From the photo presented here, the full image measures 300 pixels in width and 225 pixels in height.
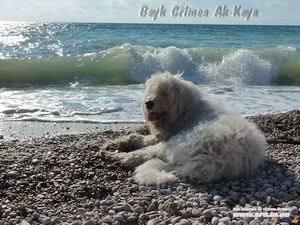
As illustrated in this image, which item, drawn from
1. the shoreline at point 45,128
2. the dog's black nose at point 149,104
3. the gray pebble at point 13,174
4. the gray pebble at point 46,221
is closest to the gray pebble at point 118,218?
the gray pebble at point 46,221

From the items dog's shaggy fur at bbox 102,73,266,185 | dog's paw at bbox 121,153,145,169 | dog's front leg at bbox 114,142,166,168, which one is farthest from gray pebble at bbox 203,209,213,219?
dog's paw at bbox 121,153,145,169

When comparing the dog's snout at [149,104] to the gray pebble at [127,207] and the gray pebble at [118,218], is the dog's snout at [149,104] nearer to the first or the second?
the gray pebble at [127,207]

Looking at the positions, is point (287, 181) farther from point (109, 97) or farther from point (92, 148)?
point (109, 97)

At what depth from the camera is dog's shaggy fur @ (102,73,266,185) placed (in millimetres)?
4492

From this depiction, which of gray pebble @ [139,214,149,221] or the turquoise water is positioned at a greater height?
gray pebble @ [139,214,149,221]

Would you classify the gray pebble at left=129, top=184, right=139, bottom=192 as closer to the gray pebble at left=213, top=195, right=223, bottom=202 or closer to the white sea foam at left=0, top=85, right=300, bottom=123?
the gray pebble at left=213, top=195, right=223, bottom=202

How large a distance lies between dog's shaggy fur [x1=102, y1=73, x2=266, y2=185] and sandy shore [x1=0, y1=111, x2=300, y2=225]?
0.15 m


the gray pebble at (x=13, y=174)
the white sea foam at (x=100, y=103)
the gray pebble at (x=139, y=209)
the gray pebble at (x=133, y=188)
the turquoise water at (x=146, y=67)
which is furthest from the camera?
the turquoise water at (x=146, y=67)

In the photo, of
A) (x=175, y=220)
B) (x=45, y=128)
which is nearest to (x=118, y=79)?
(x=45, y=128)

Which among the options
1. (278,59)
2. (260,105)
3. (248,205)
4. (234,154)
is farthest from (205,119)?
(278,59)

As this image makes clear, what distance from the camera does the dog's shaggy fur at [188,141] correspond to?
449 cm

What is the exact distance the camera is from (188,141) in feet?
15.7

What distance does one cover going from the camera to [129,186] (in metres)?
4.42

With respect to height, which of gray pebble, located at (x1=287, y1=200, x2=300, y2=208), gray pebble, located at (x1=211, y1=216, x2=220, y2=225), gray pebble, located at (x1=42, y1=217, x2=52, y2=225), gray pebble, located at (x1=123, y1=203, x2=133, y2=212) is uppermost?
gray pebble, located at (x1=287, y1=200, x2=300, y2=208)
